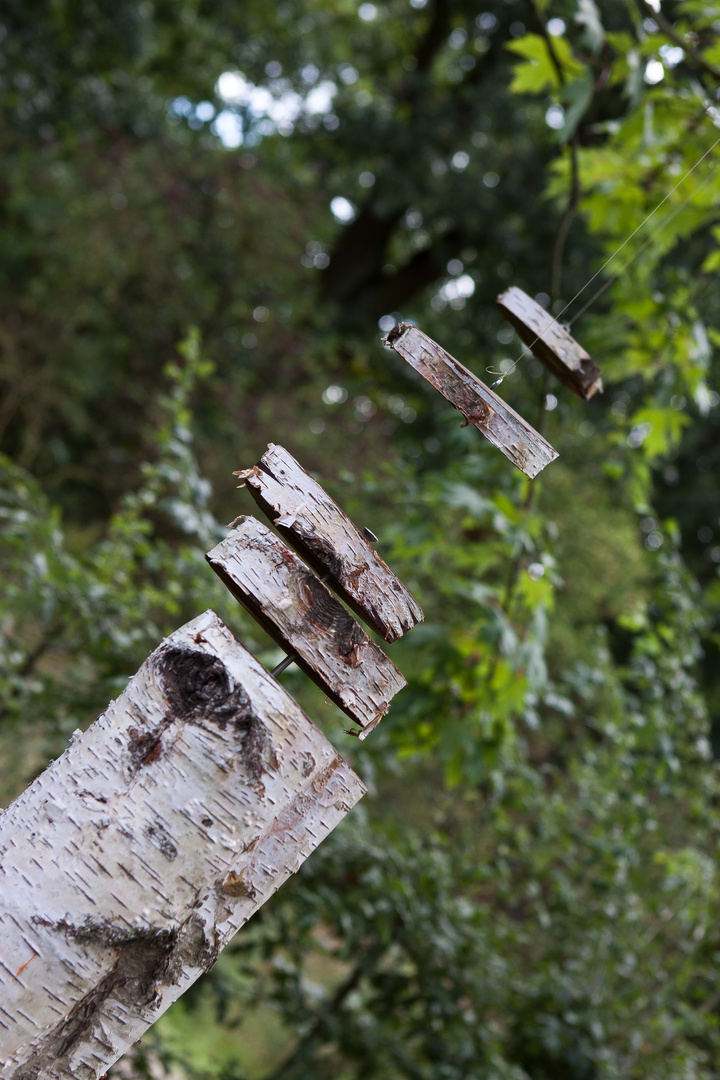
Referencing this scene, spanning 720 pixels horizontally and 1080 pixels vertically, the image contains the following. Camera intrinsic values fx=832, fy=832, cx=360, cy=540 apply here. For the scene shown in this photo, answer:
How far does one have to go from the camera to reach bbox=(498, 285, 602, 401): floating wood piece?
108cm

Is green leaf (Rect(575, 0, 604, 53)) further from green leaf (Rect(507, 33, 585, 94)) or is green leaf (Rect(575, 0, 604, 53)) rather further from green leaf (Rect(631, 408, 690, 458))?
green leaf (Rect(631, 408, 690, 458))

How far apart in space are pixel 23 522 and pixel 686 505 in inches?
418

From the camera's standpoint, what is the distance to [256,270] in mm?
7613

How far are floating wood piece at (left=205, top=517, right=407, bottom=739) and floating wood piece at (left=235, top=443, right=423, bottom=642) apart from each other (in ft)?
0.06

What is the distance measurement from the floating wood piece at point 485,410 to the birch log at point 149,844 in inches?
14.1

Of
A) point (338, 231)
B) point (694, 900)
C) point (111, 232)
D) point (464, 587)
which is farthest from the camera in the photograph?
point (338, 231)

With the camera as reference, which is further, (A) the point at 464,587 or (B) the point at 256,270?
(B) the point at 256,270

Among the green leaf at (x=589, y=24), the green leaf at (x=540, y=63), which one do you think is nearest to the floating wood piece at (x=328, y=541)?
the green leaf at (x=589, y=24)

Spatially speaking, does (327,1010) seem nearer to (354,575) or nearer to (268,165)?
(354,575)

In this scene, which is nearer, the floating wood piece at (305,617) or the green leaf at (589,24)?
the floating wood piece at (305,617)

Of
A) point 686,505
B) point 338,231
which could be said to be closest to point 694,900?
point 338,231

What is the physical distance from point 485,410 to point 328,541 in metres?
0.23

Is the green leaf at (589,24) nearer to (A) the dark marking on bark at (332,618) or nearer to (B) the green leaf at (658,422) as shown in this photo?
(B) the green leaf at (658,422)

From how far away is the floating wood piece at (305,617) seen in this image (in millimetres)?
847
